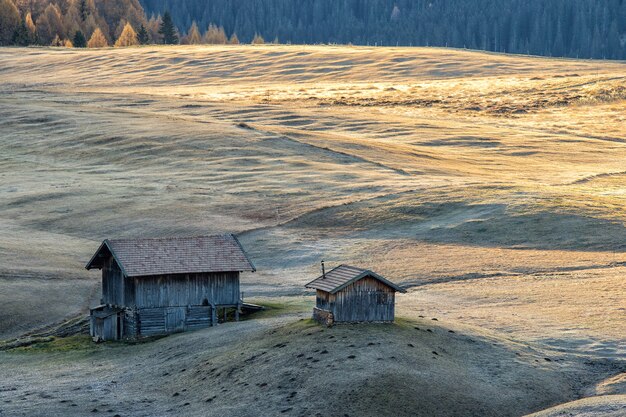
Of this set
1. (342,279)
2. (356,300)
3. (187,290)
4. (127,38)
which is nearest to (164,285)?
(187,290)

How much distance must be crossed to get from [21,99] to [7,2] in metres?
62.3

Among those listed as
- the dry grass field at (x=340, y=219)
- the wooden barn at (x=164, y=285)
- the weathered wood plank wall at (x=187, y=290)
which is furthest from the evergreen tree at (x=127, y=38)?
the weathered wood plank wall at (x=187, y=290)

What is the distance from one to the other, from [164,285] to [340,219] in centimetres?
2160

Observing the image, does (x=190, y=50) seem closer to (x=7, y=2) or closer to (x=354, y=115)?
(x=7, y=2)

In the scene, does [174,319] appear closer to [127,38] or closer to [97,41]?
[97,41]

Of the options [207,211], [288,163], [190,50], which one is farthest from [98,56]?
[207,211]

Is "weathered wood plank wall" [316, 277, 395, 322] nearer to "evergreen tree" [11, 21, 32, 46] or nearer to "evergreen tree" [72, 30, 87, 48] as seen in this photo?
"evergreen tree" [11, 21, 32, 46]

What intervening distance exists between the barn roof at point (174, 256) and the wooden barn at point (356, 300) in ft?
22.2

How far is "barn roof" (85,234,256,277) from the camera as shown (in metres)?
40.3

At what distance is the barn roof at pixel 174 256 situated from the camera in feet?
132

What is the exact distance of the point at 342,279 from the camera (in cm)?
3534

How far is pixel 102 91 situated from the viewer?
12019cm

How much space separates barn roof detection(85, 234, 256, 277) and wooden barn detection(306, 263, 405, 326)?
A: 676 centimetres

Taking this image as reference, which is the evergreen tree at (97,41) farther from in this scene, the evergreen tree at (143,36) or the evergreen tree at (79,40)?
the evergreen tree at (143,36)
